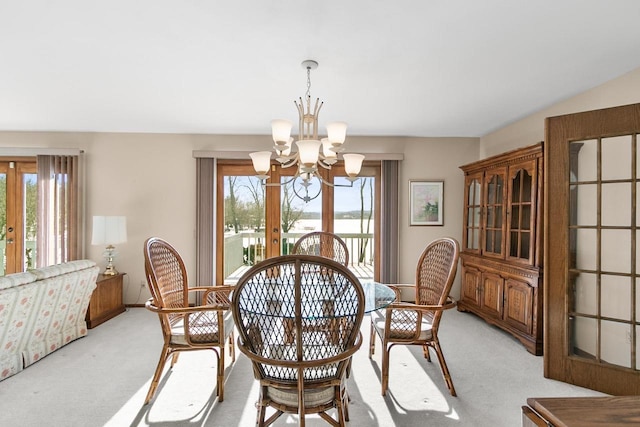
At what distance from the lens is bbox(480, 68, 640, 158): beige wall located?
8.00 feet

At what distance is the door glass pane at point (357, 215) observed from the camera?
15.0 ft

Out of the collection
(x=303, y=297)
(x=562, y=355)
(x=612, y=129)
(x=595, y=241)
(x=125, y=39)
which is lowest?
(x=562, y=355)

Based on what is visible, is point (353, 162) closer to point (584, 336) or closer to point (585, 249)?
point (585, 249)

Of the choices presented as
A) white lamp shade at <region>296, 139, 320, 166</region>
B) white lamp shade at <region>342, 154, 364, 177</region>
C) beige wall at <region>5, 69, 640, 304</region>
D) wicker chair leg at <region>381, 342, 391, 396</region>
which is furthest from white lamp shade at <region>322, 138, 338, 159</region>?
beige wall at <region>5, 69, 640, 304</region>

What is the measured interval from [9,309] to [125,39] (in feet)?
6.98

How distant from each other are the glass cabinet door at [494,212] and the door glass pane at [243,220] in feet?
9.61

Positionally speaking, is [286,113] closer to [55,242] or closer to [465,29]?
[465,29]

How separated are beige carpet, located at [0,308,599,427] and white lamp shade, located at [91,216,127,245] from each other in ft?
3.76

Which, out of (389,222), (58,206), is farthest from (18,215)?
(389,222)

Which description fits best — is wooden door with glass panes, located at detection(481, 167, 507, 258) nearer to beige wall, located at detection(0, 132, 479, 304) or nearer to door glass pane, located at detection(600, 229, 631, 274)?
door glass pane, located at detection(600, 229, 631, 274)

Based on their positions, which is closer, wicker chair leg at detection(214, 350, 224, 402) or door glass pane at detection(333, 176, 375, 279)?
wicker chair leg at detection(214, 350, 224, 402)

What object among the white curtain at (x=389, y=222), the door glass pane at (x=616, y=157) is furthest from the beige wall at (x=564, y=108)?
the white curtain at (x=389, y=222)

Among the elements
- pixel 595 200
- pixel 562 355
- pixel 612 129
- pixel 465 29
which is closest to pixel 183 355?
pixel 562 355

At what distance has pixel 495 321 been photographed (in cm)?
342
